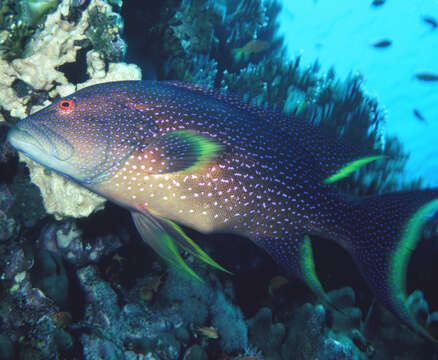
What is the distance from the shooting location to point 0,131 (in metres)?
3.04

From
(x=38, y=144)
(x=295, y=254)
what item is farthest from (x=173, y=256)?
(x=38, y=144)

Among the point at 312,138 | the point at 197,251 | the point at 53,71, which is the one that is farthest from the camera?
the point at 53,71

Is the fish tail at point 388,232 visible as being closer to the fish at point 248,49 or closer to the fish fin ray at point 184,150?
the fish fin ray at point 184,150

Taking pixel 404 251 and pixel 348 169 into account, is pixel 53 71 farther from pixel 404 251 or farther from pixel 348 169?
pixel 404 251

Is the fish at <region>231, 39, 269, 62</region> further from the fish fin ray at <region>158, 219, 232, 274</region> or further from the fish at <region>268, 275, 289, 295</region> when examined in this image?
the fish fin ray at <region>158, 219, 232, 274</region>

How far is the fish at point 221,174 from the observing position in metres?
2.20

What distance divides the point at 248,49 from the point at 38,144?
6064 millimetres

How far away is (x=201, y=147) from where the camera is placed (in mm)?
2160

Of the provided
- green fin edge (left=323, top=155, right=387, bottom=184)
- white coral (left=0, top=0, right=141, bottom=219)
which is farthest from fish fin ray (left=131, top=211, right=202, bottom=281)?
green fin edge (left=323, top=155, right=387, bottom=184)

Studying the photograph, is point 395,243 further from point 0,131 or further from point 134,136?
point 0,131

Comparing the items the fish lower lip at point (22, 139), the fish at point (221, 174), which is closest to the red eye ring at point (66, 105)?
the fish at point (221, 174)

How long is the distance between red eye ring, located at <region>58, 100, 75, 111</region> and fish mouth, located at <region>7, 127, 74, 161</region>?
0.30 metres

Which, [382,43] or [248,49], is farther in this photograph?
[382,43]

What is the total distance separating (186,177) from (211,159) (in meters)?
0.27
